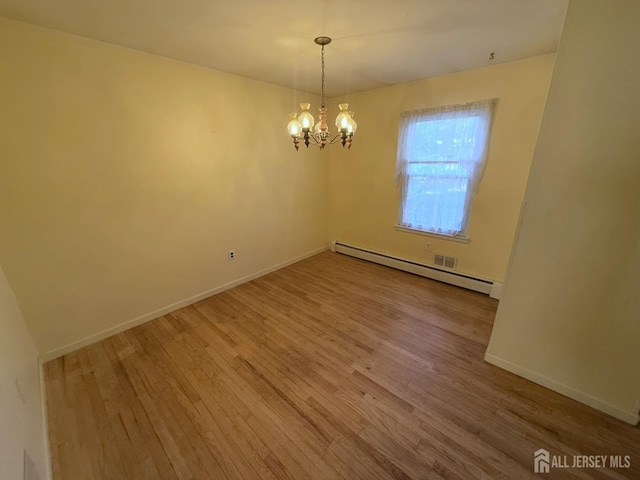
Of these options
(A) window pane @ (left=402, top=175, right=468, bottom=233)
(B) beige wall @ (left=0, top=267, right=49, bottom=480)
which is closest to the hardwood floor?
(B) beige wall @ (left=0, top=267, right=49, bottom=480)

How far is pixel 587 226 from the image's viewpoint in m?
1.51

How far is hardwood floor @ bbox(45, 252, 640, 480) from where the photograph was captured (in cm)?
137

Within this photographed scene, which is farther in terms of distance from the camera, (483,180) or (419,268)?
(419,268)

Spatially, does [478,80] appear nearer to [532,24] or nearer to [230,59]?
[532,24]

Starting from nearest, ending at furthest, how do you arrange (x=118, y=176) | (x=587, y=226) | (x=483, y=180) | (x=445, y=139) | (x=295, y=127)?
(x=587, y=226)
(x=295, y=127)
(x=118, y=176)
(x=483, y=180)
(x=445, y=139)

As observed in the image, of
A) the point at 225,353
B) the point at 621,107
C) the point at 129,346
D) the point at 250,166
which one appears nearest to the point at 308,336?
the point at 225,353

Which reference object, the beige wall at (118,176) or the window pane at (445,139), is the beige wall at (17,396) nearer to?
the beige wall at (118,176)

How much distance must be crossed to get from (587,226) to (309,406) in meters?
2.06

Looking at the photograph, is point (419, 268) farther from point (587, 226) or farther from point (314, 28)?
point (314, 28)

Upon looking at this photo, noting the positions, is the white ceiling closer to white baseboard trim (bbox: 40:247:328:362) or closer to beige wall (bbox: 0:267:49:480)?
beige wall (bbox: 0:267:49:480)

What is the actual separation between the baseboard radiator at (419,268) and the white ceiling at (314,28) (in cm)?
231

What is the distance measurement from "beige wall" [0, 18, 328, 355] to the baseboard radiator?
1.69 metres

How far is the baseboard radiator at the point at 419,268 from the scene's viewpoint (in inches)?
120

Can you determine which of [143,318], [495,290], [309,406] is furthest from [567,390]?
[143,318]
